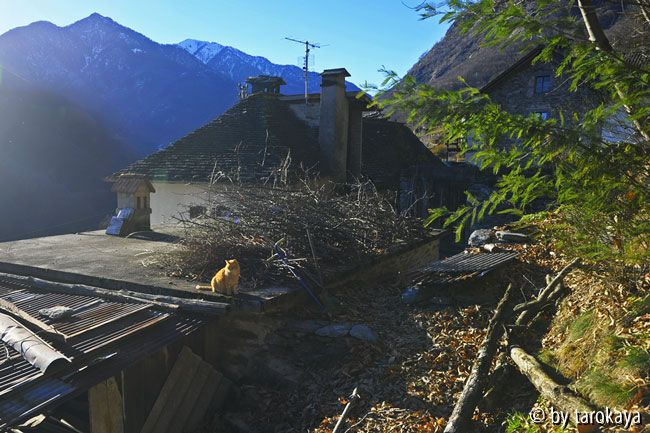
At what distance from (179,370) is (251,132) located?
434 inches

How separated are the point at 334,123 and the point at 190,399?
11167 mm

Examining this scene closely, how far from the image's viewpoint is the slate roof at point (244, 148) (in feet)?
46.2

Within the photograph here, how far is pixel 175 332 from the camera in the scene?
200 inches

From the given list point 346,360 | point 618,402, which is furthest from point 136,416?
point 618,402

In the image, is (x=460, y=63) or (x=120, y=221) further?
(x=460, y=63)

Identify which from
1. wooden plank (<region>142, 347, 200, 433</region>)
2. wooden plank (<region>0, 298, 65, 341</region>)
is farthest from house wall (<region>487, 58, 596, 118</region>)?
wooden plank (<region>0, 298, 65, 341</region>)

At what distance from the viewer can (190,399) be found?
18.1ft

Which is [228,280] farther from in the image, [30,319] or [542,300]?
[542,300]

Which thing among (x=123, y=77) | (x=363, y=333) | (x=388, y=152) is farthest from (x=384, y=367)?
(x=123, y=77)

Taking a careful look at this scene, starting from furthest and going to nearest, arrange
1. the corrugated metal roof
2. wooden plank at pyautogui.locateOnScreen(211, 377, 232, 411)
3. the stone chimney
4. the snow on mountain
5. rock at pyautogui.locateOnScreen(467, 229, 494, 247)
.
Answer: the snow on mountain < the stone chimney < rock at pyautogui.locateOnScreen(467, 229, 494, 247) < wooden plank at pyautogui.locateOnScreen(211, 377, 232, 411) < the corrugated metal roof

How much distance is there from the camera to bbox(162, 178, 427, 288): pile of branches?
677cm

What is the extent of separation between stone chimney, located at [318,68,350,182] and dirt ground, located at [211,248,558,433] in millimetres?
8728

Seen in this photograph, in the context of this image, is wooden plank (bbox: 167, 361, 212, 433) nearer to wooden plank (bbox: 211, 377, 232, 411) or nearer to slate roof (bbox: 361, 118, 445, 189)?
wooden plank (bbox: 211, 377, 232, 411)

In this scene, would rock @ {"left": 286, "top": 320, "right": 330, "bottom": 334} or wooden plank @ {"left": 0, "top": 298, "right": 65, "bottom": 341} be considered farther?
rock @ {"left": 286, "top": 320, "right": 330, "bottom": 334}
